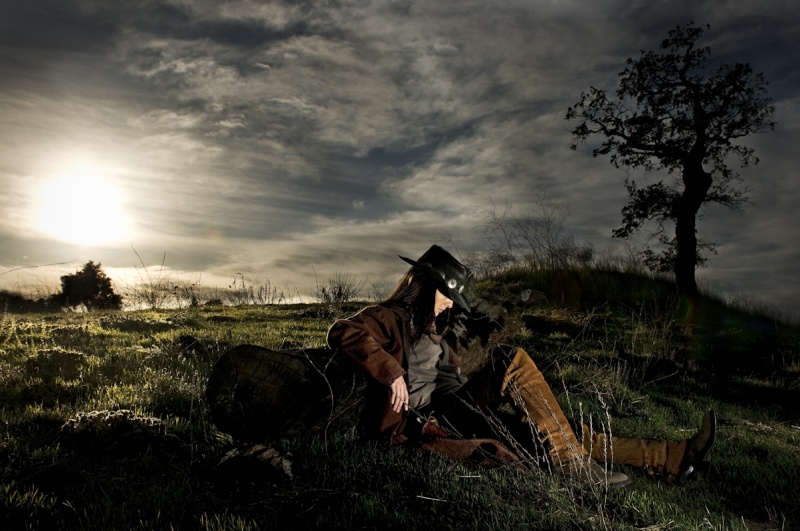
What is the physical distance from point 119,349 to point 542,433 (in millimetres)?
6908

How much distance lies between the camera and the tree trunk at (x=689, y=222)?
62.6 feet

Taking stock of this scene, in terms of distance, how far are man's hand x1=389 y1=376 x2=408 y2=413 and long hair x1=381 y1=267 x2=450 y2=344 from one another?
558mm

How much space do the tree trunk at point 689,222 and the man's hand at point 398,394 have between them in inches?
692

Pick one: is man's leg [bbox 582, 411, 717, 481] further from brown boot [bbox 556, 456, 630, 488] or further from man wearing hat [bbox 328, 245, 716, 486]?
brown boot [bbox 556, 456, 630, 488]

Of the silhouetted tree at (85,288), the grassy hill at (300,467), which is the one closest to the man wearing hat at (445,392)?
the grassy hill at (300,467)

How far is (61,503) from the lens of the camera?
144 inches

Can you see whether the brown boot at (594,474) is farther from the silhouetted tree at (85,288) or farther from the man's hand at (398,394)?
the silhouetted tree at (85,288)

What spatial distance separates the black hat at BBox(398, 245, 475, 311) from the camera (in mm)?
4551

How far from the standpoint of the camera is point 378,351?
4.16m

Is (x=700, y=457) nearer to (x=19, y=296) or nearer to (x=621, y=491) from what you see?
(x=621, y=491)

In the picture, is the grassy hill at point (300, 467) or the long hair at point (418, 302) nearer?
the grassy hill at point (300, 467)

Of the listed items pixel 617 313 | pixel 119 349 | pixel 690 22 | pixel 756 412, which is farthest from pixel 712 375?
pixel 690 22

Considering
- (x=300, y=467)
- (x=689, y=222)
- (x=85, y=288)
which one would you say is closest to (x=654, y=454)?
(x=300, y=467)

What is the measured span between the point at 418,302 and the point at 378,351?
680mm
